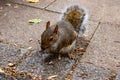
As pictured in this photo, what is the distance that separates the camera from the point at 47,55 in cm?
321

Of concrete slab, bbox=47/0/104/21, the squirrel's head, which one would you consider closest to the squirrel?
the squirrel's head

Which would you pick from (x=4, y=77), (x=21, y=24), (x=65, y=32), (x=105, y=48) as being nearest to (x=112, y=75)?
(x=105, y=48)

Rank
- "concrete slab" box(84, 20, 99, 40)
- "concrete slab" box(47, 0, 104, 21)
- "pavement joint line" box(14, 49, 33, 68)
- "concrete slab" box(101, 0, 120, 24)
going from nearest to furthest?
"pavement joint line" box(14, 49, 33, 68) → "concrete slab" box(84, 20, 99, 40) → "concrete slab" box(101, 0, 120, 24) → "concrete slab" box(47, 0, 104, 21)

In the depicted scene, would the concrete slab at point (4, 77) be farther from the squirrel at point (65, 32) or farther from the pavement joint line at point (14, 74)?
the squirrel at point (65, 32)

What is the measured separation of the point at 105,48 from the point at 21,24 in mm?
1103

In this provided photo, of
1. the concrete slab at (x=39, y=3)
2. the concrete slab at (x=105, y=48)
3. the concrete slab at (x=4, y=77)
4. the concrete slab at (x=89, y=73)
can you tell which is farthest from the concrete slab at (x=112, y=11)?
the concrete slab at (x=4, y=77)

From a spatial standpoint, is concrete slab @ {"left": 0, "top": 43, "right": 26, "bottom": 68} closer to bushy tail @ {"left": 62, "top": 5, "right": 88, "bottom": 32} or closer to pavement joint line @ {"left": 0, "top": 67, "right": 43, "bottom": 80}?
pavement joint line @ {"left": 0, "top": 67, "right": 43, "bottom": 80}

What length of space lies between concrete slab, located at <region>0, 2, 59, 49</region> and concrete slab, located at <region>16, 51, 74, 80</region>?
245 mm

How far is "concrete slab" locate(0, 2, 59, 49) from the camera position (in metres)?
3.48

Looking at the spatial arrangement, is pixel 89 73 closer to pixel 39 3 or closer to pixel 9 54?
pixel 9 54


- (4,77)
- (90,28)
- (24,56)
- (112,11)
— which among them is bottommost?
(4,77)

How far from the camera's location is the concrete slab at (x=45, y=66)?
9.68ft

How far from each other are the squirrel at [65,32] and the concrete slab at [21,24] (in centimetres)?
40

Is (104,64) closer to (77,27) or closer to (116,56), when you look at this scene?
(116,56)
